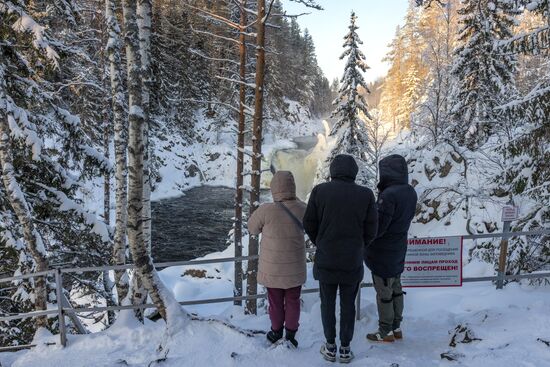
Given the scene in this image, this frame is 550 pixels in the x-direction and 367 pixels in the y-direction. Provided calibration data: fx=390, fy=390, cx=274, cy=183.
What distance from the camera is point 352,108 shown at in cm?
2130

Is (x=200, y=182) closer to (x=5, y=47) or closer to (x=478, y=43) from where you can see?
(x=478, y=43)

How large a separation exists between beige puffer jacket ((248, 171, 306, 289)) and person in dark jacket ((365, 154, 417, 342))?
86cm

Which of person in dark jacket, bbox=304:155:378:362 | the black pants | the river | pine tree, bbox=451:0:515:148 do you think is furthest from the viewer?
the river

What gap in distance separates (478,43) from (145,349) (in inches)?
832

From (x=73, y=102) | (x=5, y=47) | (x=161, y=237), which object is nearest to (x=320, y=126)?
(x=161, y=237)

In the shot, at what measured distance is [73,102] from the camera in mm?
16453

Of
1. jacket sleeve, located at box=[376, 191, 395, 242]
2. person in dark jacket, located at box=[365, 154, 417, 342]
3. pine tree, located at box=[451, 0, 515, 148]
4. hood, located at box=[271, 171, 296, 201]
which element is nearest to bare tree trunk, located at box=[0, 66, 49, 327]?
hood, located at box=[271, 171, 296, 201]

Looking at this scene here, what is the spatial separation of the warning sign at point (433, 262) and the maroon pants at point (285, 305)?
6.06 feet

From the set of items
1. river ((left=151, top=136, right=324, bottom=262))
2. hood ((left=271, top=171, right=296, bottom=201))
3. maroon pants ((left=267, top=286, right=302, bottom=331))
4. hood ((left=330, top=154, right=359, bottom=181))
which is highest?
hood ((left=330, top=154, right=359, bottom=181))

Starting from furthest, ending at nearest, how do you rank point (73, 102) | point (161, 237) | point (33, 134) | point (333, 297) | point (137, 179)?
point (161, 237)
point (73, 102)
point (33, 134)
point (137, 179)
point (333, 297)

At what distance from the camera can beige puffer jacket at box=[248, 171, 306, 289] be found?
401cm

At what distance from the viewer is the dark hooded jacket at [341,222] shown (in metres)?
3.72

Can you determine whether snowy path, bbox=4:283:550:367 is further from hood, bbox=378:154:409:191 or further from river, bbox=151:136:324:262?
river, bbox=151:136:324:262

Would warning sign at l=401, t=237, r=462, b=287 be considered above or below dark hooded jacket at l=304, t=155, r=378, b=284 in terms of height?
below
